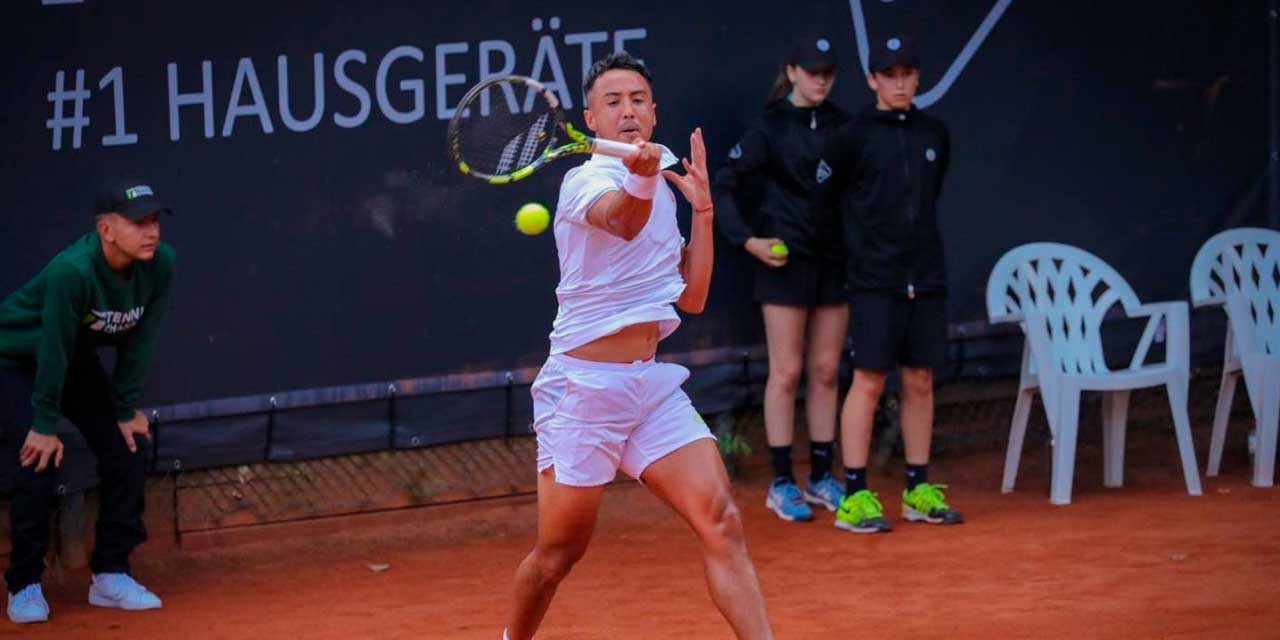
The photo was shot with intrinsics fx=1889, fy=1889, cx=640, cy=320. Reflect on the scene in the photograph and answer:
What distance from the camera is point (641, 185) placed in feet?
14.6

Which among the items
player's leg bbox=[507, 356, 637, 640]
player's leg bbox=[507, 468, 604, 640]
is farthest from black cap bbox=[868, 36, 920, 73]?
player's leg bbox=[507, 468, 604, 640]

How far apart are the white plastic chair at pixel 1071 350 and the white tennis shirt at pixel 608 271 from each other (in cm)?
330

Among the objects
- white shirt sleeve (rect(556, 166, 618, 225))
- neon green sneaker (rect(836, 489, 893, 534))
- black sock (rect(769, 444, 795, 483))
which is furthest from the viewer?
black sock (rect(769, 444, 795, 483))

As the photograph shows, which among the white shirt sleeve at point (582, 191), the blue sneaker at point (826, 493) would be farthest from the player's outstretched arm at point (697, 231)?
the blue sneaker at point (826, 493)

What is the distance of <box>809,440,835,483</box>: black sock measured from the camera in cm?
788

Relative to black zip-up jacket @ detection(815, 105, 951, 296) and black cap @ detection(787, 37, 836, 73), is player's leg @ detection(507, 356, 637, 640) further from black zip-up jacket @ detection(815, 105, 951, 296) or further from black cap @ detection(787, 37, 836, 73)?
black cap @ detection(787, 37, 836, 73)

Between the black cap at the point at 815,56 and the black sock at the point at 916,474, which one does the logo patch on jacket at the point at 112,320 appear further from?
the black sock at the point at 916,474

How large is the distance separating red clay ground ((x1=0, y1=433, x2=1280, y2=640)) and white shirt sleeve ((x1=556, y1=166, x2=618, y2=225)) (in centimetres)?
183

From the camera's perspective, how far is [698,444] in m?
4.87

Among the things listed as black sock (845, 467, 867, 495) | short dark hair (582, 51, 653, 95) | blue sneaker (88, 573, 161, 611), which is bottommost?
blue sneaker (88, 573, 161, 611)

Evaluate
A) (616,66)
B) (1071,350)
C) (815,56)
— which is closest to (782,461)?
(1071,350)

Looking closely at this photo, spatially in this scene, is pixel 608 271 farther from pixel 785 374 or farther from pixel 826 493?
pixel 826 493

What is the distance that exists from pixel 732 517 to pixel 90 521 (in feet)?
10.9

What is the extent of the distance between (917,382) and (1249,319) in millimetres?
1635
